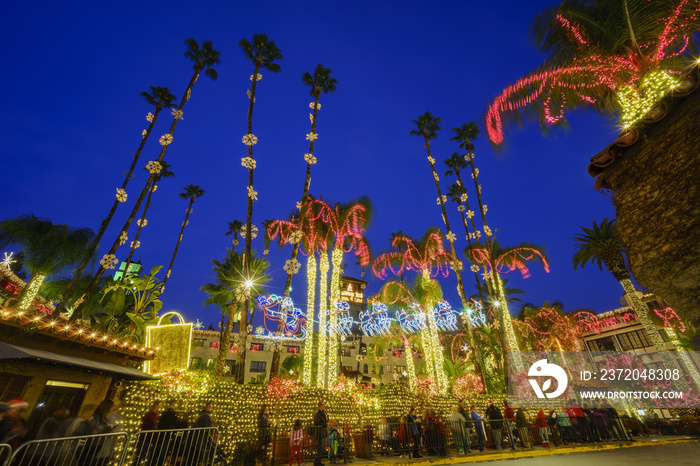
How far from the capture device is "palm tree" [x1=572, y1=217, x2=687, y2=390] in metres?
19.5

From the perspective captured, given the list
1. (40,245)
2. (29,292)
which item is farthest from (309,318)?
(29,292)

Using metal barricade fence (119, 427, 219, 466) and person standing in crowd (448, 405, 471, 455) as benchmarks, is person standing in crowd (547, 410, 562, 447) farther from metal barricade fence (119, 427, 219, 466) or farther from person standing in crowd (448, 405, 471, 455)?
metal barricade fence (119, 427, 219, 466)

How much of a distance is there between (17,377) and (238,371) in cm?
762

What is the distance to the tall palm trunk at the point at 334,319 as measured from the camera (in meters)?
15.6

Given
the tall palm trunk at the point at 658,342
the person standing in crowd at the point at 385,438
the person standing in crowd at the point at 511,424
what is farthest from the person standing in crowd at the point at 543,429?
the tall palm trunk at the point at 658,342

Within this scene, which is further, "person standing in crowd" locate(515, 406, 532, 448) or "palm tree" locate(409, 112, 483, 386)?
"palm tree" locate(409, 112, 483, 386)

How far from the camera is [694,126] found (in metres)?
3.42

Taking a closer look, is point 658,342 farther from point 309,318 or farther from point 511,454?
point 309,318

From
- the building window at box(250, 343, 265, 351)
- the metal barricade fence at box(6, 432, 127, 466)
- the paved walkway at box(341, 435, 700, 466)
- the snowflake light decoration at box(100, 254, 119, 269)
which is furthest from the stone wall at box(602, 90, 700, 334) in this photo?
the building window at box(250, 343, 265, 351)

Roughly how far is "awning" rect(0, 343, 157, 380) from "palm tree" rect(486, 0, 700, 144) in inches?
448

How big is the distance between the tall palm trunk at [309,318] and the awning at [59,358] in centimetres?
778

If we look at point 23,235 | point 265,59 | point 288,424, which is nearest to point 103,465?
point 288,424

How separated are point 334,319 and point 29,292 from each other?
19216mm

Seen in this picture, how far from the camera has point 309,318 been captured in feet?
55.9
